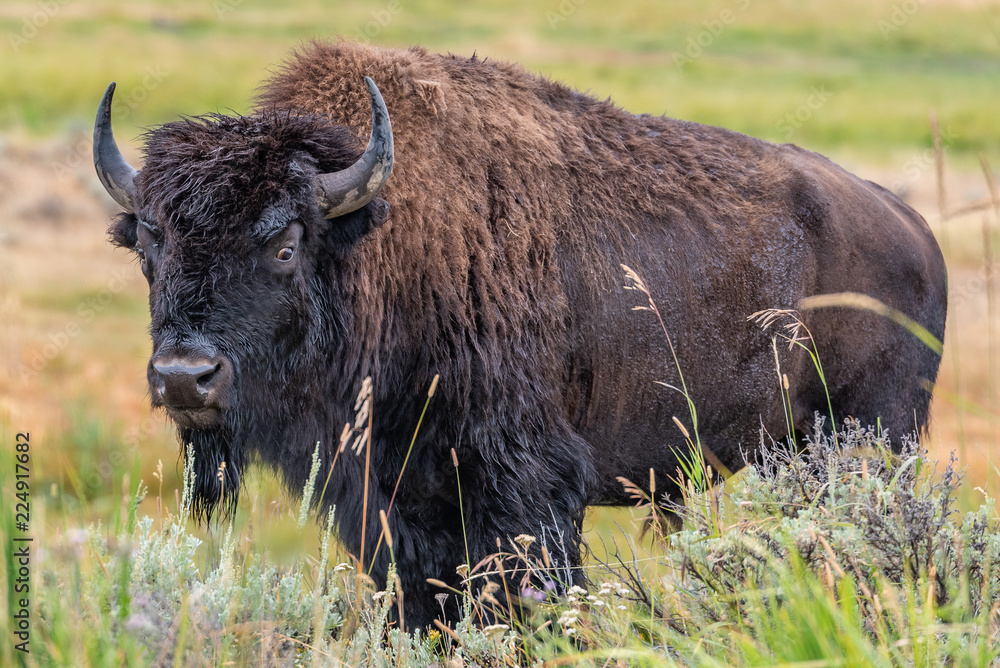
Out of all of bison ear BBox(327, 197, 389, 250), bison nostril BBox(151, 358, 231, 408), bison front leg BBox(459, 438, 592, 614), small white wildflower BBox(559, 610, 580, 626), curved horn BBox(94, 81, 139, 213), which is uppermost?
curved horn BBox(94, 81, 139, 213)

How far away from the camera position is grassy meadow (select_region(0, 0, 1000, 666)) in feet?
8.63

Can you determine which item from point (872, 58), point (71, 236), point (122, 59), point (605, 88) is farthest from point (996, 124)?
point (122, 59)

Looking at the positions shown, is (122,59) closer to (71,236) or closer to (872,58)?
(71,236)

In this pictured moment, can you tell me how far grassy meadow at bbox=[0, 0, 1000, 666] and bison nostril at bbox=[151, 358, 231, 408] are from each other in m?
0.36

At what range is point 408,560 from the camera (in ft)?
13.6

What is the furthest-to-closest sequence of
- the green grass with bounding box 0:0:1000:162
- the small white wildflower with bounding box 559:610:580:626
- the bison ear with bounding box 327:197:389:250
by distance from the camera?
the green grass with bounding box 0:0:1000:162 < the bison ear with bounding box 327:197:389:250 < the small white wildflower with bounding box 559:610:580:626

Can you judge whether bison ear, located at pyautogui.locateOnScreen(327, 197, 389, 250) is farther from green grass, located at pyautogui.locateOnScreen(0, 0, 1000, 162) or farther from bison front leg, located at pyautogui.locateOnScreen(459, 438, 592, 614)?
green grass, located at pyautogui.locateOnScreen(0, 0, 1000, 162)

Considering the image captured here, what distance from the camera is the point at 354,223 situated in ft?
13.1

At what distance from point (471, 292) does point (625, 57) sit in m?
49.9

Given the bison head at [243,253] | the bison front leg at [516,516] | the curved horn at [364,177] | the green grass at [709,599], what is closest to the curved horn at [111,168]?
the bison head at [243,253]

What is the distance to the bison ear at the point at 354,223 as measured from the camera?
3963mm

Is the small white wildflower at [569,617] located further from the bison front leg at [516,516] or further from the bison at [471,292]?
the bison at [471,292]

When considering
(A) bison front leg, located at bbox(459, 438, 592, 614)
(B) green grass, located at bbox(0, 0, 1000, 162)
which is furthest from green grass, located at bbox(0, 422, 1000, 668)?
(B) green grass, located at bbox(0, 0, 1000, 162)

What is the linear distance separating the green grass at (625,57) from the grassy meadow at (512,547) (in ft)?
0.90
